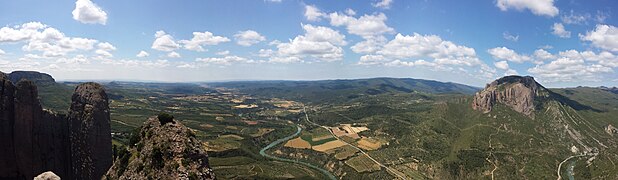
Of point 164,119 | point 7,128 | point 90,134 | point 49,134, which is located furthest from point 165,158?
point 49,134

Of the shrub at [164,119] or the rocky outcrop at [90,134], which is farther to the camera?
the rocky outcrop at [90,134]

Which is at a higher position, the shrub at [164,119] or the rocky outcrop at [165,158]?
the shrub at [164,119]

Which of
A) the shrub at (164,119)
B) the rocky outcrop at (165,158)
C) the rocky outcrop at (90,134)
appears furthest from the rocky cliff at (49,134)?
the shrub at (164,119)

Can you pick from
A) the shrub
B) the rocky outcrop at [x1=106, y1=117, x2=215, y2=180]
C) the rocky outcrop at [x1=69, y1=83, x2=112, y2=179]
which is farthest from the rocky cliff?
the shrub

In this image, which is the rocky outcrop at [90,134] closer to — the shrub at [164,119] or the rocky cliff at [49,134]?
the rocky cliff at [49,134]

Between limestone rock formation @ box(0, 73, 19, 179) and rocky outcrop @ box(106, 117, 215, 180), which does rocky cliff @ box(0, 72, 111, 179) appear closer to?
limestone rock formation @ box(0, 73, 19, 179)

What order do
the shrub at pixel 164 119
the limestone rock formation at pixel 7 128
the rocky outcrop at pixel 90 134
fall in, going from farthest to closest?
1. the rocky outcrop at pixel 90 134
2. the limestone rock formation at pixel 7 128
3. the shrub at pixel 164 119
